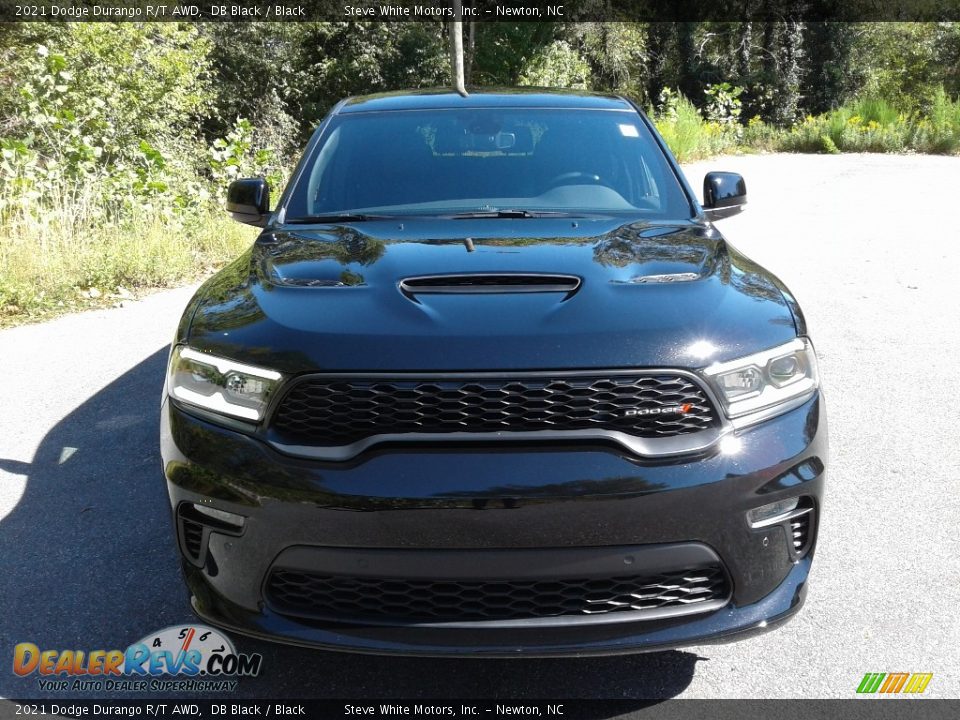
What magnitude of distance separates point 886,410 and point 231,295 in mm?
3556

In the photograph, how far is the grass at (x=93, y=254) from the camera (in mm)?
7113

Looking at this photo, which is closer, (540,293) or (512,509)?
(512,509)

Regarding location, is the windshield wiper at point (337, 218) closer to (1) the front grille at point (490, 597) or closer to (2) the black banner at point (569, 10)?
(1) the front grille at point (490, 597)

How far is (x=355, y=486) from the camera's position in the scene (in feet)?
6.97

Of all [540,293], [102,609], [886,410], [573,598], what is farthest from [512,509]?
[886,410]

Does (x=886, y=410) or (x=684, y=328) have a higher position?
(x=684, y=328)

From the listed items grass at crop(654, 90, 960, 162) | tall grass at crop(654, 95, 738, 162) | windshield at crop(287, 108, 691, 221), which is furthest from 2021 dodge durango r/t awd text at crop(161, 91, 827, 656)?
grass at crop(654, 90, 960, 162)

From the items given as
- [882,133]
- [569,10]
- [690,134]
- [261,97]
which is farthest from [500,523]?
[569,10]

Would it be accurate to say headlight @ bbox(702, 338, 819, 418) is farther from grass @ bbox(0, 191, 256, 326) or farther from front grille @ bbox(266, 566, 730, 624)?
grass @ bbox(0, 191, 256, 326)

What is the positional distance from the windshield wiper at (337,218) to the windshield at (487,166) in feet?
0.11

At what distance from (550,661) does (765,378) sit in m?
1.06

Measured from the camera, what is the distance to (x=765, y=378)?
7.61 ft

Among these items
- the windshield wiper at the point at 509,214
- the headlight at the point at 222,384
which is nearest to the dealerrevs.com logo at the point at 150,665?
the headlight at the point at 222,384

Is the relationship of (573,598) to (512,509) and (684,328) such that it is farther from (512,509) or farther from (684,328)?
(684,328)
